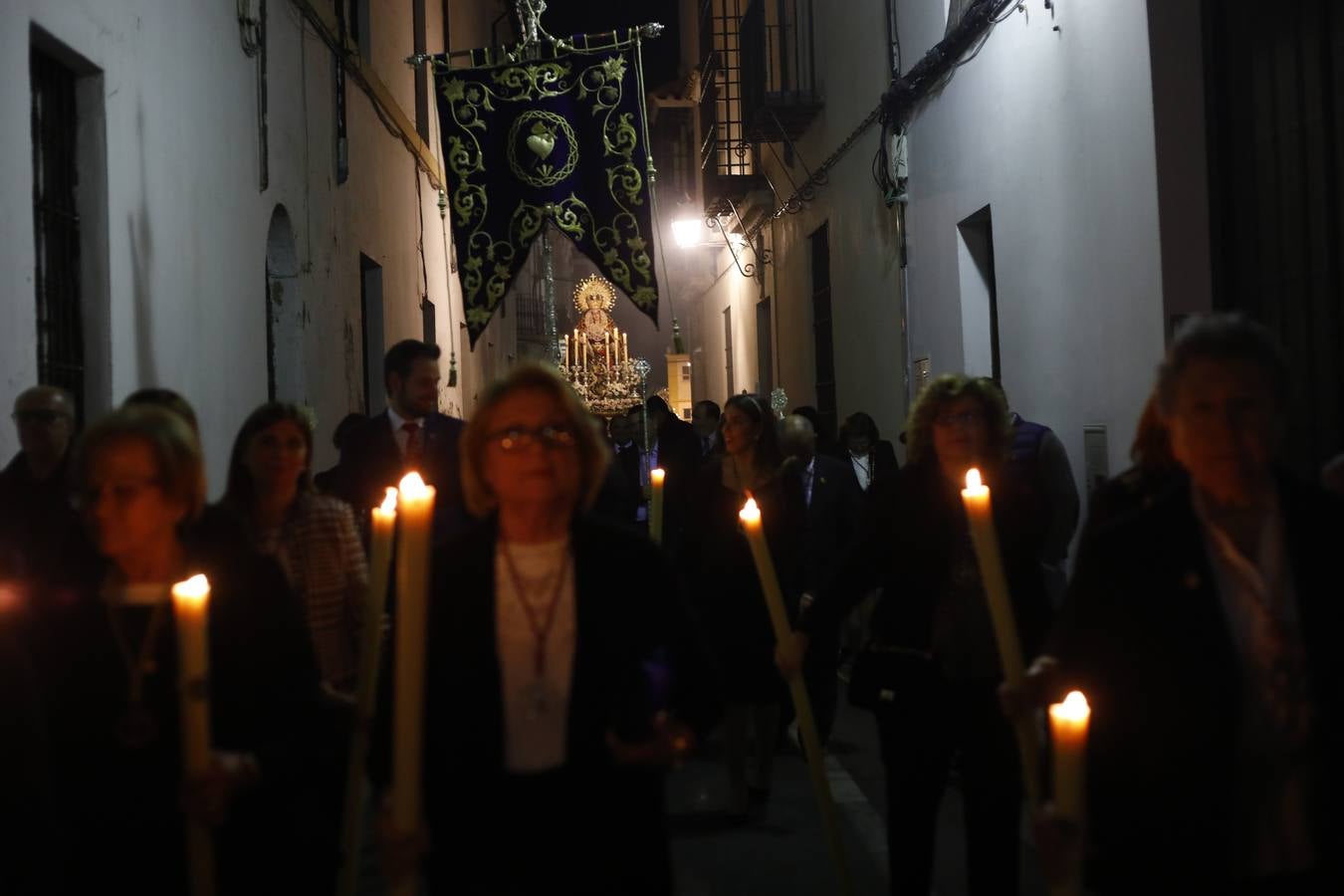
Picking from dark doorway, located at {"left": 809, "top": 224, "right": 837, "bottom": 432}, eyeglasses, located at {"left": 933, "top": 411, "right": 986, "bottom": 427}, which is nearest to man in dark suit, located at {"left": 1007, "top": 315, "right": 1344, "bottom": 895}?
eyeglasses, located at {"left": 933, "top": 411, "right": 986, "bottom": 427}

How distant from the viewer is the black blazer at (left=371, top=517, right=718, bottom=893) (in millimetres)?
2863

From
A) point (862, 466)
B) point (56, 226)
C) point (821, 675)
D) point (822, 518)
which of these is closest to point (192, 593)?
point (56, 226)

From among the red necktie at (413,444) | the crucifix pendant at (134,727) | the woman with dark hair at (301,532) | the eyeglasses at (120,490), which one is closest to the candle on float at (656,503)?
the red necktie at (413,444)

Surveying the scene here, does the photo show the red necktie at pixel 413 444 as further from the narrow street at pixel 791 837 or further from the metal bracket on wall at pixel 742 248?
the metal bracket on wall at pixel 742 248

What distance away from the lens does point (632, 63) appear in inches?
447

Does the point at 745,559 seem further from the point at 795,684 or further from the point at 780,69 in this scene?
the point at 780,69

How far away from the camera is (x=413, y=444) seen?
252 inches

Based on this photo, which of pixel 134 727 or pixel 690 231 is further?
pixel 690 231

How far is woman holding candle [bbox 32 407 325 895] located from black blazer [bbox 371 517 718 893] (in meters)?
0.29

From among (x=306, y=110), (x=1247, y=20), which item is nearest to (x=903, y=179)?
(x=306, y=110)

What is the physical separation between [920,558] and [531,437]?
5.48ft

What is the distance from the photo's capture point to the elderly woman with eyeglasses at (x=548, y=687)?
2.86 m

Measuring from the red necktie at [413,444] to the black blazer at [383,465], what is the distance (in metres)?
0.03

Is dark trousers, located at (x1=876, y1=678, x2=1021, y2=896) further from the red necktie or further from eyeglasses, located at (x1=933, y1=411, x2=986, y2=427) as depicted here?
the red necktie
